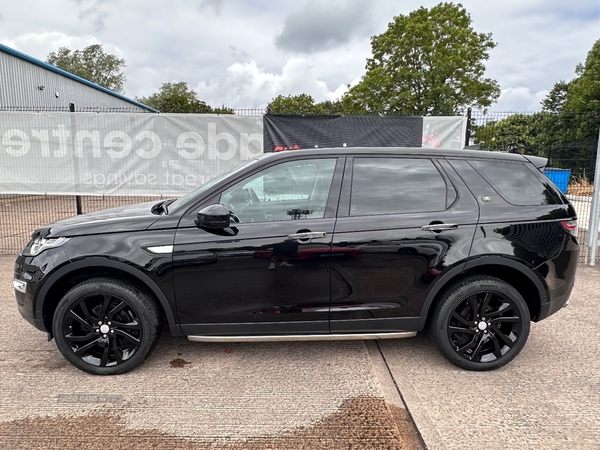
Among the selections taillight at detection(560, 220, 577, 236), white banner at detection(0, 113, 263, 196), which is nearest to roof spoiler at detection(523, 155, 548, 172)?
taillight at detection(560, 220, 577, 236)

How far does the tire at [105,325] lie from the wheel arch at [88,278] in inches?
2.2

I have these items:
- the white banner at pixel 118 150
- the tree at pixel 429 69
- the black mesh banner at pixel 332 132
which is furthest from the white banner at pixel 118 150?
the tree at pixel 429 69

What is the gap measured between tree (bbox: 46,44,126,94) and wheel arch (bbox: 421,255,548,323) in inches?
2503

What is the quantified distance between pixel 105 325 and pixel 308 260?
1.64 m

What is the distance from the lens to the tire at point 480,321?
3193mm

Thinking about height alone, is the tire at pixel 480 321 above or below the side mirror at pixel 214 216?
below

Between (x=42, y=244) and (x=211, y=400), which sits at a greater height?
(x=42, y=244)

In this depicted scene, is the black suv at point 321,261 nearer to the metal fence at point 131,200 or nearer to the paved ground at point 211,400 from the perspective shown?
the paved ground at point 211,400

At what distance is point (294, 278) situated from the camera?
121 inches

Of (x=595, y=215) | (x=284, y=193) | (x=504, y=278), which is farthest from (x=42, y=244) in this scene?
(x=595, y=215)

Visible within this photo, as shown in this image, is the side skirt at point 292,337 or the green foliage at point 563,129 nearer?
the side skirt at point 292,337

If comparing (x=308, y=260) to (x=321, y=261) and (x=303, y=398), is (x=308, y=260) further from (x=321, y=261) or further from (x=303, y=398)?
(x=303, y=398)

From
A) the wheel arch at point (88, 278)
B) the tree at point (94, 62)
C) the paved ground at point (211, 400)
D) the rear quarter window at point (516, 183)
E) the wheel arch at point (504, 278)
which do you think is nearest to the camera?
the paved ground at point (211, 400)

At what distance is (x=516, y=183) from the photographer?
3.33 m
